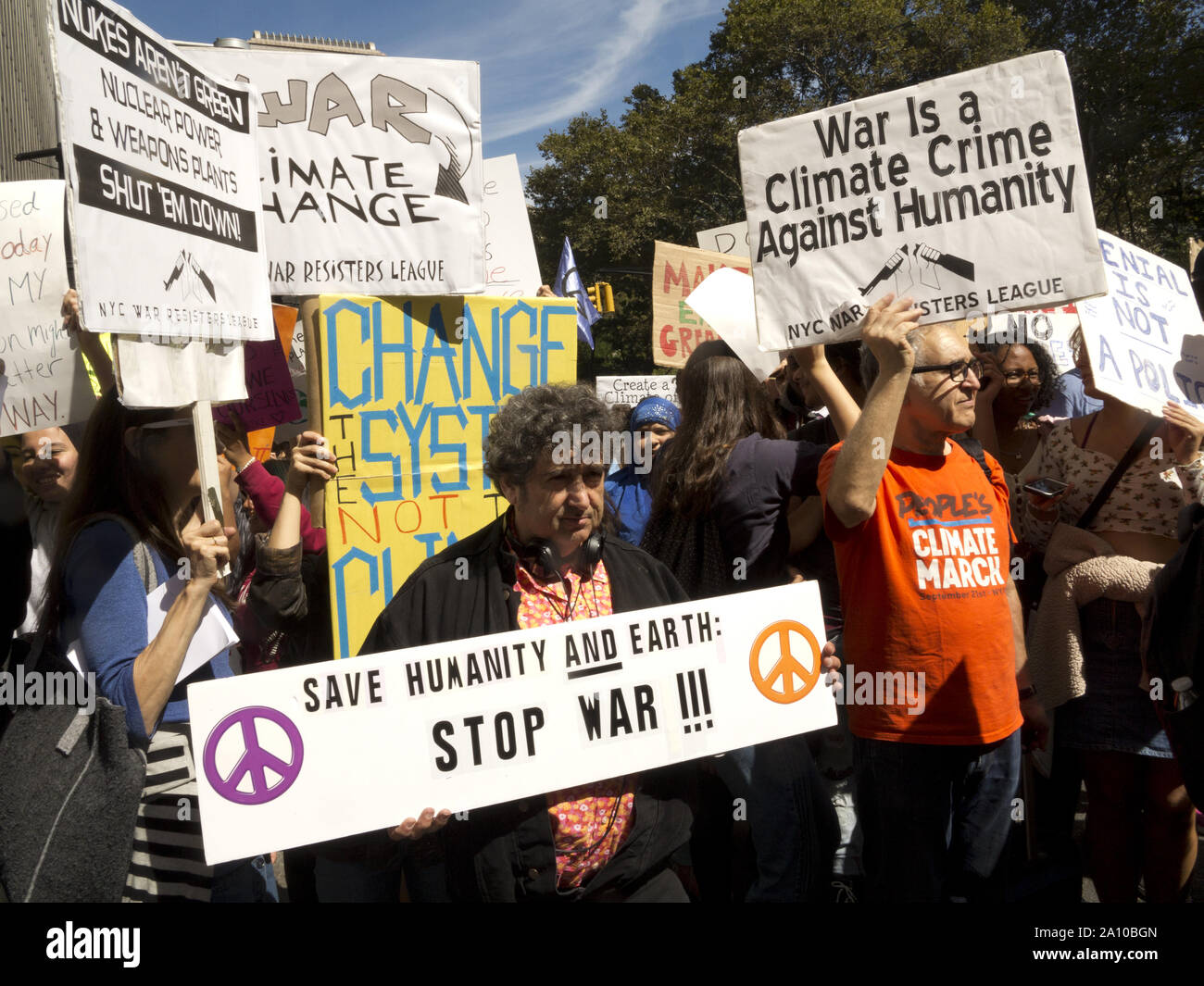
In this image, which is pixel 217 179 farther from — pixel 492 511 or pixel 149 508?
pixel 492 511

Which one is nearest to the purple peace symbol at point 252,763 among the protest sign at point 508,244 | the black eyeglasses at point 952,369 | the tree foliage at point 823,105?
the black eyeglasses at point 952,369

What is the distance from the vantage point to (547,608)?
2496 mm

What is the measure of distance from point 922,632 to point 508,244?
3.05 metres

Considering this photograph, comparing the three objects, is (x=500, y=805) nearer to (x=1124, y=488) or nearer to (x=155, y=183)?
(x=155, y=183)

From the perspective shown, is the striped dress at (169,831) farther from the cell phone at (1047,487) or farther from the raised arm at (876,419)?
the cell phone at (1047,487)

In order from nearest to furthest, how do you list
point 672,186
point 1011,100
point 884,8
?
A: point 1011,100, point 884,8, point 672,186

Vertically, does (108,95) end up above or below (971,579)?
above

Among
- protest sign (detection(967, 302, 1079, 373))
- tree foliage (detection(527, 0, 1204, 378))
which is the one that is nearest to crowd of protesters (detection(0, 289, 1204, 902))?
protest sign (detection(967, 302, 1079, 373))

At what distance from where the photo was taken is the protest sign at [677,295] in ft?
22.3

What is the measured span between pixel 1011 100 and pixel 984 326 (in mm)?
2039

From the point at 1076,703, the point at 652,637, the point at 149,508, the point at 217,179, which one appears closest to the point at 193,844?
the point at 149,508

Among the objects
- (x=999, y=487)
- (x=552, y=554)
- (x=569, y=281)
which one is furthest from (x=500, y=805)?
(x=569, y=281)

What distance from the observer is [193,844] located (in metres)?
2.48

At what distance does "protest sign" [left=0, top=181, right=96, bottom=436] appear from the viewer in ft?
8.93
